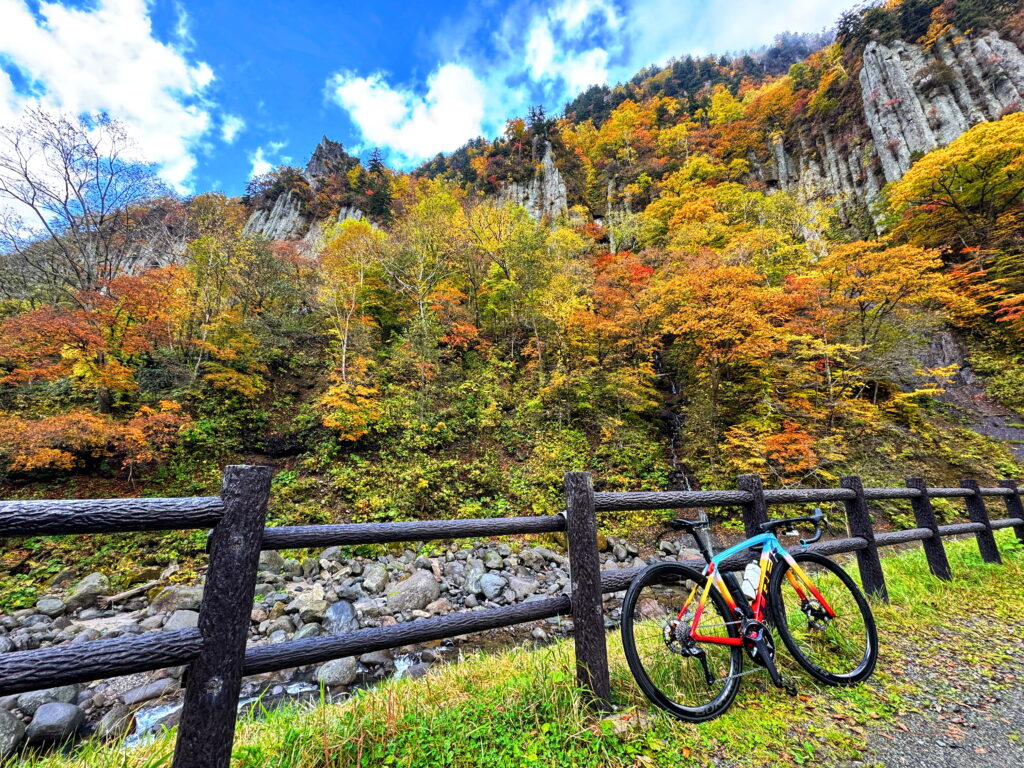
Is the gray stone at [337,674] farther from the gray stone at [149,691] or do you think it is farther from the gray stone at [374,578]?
the gray stone at [374,578]

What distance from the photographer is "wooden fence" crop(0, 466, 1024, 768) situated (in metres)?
1.18

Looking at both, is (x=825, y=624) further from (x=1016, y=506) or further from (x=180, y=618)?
(x=180, y=618)

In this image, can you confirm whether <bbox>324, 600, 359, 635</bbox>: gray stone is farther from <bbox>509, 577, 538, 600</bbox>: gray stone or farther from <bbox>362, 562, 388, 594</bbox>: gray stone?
<bbox>509, 577, 538, 600</bbox>: gray stone

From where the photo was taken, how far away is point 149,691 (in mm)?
4344

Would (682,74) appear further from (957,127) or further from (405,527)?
(405,527)

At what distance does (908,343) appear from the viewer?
11125mm

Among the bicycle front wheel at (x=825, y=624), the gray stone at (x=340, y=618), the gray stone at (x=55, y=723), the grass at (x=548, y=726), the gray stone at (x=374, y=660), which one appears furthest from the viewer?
the gray stone at (x=340, y=618)

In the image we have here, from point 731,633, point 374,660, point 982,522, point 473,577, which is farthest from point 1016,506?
point 374,660

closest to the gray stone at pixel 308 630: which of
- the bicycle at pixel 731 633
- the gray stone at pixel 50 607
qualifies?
the gray stone at pixel 50 607

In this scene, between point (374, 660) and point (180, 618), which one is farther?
point (180, 618)

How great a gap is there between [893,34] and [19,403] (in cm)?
4725

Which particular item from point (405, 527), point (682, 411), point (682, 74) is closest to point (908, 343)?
point (682, 411)

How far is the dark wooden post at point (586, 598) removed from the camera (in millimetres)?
1956

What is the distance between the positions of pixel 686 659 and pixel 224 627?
8.06 feet
